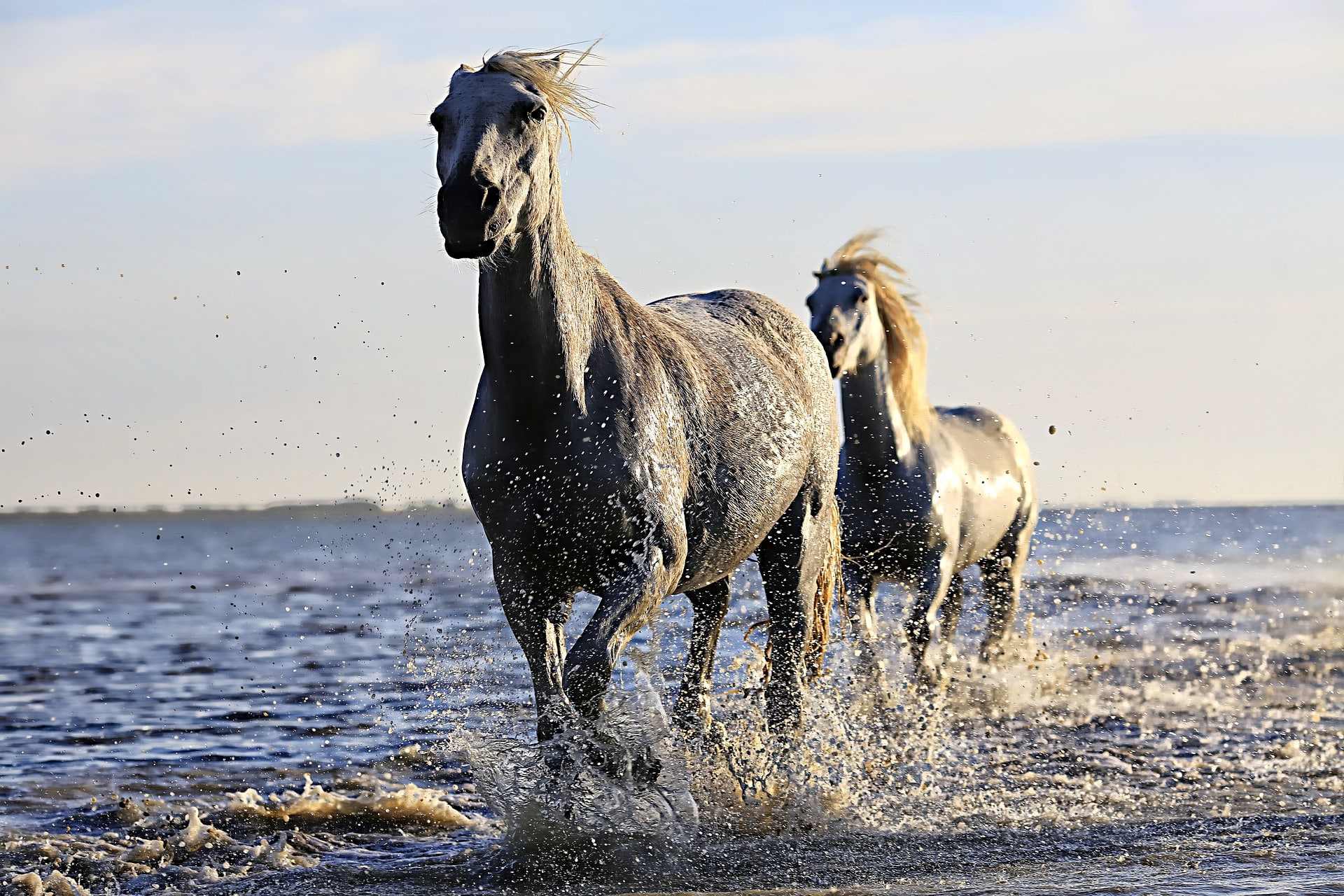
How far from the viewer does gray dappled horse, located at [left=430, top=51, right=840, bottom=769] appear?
360cm

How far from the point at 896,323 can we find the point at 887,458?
82 centimetres

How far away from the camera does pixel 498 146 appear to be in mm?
3492

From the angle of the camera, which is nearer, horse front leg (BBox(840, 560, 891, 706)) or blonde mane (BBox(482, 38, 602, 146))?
blonde mane (BBox(482, 38, 602, 146))

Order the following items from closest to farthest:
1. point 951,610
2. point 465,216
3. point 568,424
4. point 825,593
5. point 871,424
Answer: point 465,216, point 568,424, point 825,593, point 871,424, point 951,610

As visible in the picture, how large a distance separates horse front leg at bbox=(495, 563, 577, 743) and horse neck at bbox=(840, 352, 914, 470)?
3874 mm

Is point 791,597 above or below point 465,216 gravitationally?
below

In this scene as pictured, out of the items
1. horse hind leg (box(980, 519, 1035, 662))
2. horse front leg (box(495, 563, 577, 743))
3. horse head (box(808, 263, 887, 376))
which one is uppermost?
horse head (box(808, 263, 887, 376))

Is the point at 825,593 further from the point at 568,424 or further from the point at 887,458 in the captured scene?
the point at 568,424

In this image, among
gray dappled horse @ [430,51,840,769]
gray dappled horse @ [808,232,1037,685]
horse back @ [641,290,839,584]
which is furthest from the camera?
gray dappled horse @ [808,232,1037,685]

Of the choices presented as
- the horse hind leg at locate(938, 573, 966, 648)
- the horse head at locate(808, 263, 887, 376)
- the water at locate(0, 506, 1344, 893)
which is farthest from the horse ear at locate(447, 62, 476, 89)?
the horse hind leg at locate(938, 573, 966, 648)

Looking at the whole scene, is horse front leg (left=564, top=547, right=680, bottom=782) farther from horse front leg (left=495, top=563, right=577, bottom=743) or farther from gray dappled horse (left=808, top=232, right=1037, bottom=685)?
gray dappled horse (left=808, top=232, right=1037, bottom=685)

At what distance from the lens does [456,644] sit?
10680 mm

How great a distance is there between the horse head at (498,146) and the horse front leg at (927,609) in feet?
14.5

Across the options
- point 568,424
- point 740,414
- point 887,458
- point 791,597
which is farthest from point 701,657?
point 887,458
